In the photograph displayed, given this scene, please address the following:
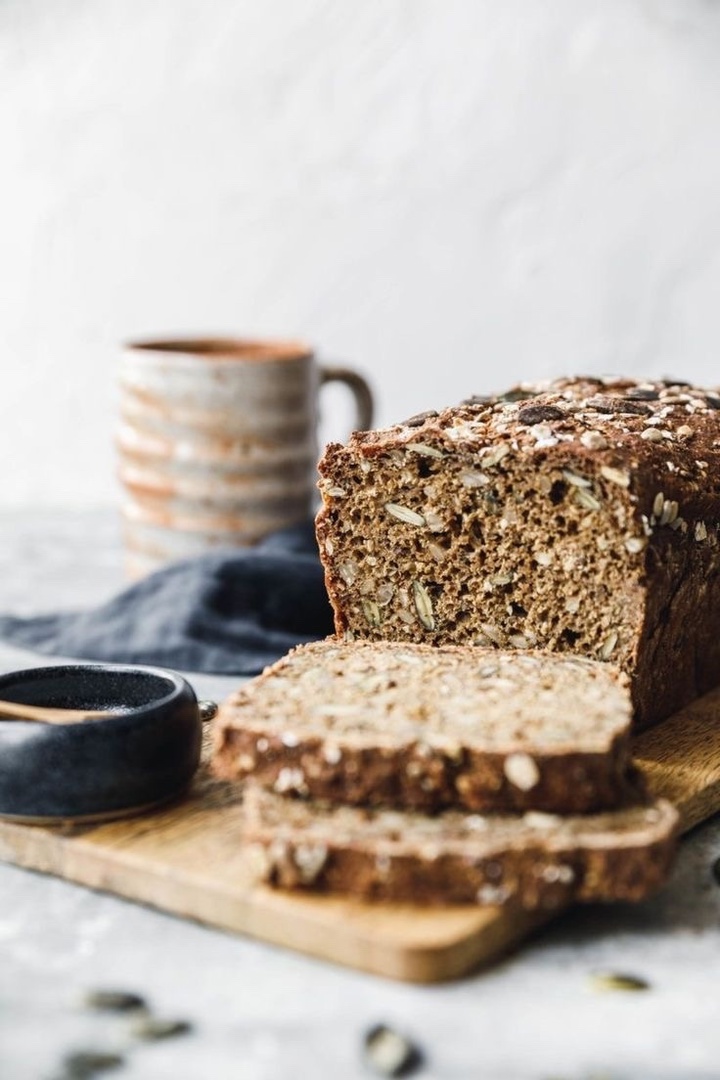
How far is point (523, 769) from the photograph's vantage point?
2361mm

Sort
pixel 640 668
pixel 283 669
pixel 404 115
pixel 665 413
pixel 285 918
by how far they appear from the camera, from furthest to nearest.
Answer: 1. pixel 404 115
2. pixel 665 413
3. pixel 640 668
4. pixel 283 669
5. pixel 285 918

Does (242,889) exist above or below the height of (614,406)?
below

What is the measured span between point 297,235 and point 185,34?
96cm

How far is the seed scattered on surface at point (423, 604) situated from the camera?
10.5 feet

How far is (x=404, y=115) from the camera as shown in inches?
244

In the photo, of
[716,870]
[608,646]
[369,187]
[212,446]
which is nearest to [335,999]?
[716,870]

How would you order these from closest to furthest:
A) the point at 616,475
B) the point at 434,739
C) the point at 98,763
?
the point at 434,739
the point at 98,763
the point at 616,475

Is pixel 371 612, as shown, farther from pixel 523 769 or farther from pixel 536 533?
pixel 523 769

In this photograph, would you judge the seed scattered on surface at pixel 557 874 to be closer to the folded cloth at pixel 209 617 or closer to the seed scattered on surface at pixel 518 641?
the seed scattered on surface at pixel 518 641

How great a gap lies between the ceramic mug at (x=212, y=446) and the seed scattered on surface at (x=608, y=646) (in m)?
1.79

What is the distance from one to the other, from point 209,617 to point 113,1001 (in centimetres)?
199

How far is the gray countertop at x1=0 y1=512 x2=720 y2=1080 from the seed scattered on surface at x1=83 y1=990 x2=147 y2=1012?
19 mm

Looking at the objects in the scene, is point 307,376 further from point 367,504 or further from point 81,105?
point 81,105

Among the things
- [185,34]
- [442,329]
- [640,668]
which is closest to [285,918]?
[640,668]
